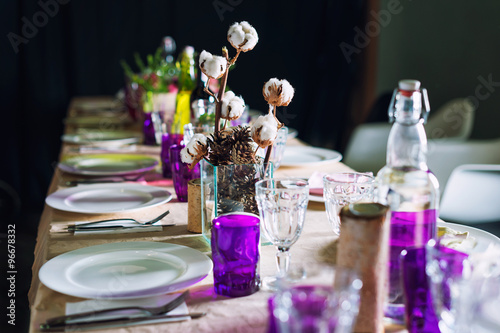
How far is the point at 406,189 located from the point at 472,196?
62.1 inches

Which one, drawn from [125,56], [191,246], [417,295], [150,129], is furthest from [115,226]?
[125,56]

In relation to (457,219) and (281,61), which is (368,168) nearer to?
(457,219)

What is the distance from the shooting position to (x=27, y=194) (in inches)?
176

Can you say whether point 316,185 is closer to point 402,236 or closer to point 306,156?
point 306,156

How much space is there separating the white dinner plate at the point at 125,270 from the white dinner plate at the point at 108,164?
680 millimetres

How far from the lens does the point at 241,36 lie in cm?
101

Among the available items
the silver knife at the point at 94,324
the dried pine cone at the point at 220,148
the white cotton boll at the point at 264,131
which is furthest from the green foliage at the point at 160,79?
the silver knife at the point at 94,324

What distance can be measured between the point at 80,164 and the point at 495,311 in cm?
135

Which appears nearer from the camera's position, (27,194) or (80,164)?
(80,164)

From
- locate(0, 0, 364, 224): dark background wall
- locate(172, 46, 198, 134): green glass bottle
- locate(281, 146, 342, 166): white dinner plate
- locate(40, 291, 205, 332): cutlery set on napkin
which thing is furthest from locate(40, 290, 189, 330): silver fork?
locate(0, 0, 364, 224): dark background wall

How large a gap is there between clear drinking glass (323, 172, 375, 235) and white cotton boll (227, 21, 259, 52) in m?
0.29

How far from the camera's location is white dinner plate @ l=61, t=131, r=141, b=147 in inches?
86.0

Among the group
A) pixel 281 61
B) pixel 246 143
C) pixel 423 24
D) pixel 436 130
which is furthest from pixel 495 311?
pixel 281 61

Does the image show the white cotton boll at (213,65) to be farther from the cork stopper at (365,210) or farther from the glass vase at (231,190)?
the cork stopper at (365,210)
